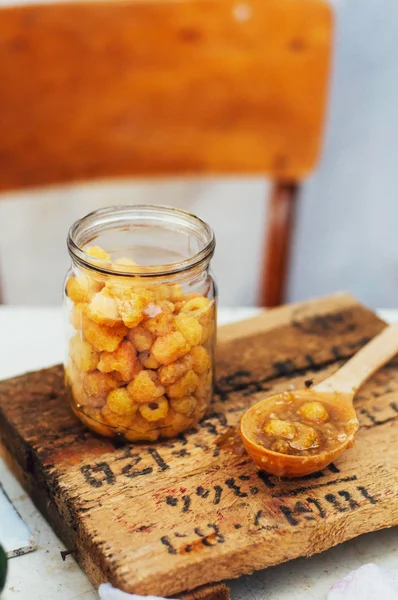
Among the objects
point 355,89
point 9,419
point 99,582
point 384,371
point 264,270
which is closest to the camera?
point 99,582

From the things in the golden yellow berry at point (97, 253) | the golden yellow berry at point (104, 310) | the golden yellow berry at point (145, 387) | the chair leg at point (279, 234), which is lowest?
the chair leg at point (279, 234)

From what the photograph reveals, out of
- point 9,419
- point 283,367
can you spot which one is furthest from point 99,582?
point 283,367

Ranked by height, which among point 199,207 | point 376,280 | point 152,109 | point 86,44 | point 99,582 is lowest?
point 376,280

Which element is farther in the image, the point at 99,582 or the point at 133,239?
the point at 133,239

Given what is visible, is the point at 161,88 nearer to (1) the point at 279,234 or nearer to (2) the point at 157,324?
(1) the point at 279,234

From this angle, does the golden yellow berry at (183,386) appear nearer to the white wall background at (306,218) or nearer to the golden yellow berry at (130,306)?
the golden yellow berry at (130,306)

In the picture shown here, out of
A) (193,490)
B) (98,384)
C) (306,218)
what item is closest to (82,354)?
(98,384)

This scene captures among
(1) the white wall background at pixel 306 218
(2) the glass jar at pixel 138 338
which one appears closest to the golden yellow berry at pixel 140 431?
(2) the glass jar at pixel 138 338

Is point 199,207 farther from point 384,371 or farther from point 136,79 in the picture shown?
point 384,371

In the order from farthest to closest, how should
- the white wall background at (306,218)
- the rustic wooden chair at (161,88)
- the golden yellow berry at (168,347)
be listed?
the white wall background at (306,218), the rustic wooden chair at (161,88), the golden yellow berry at (168,347)
